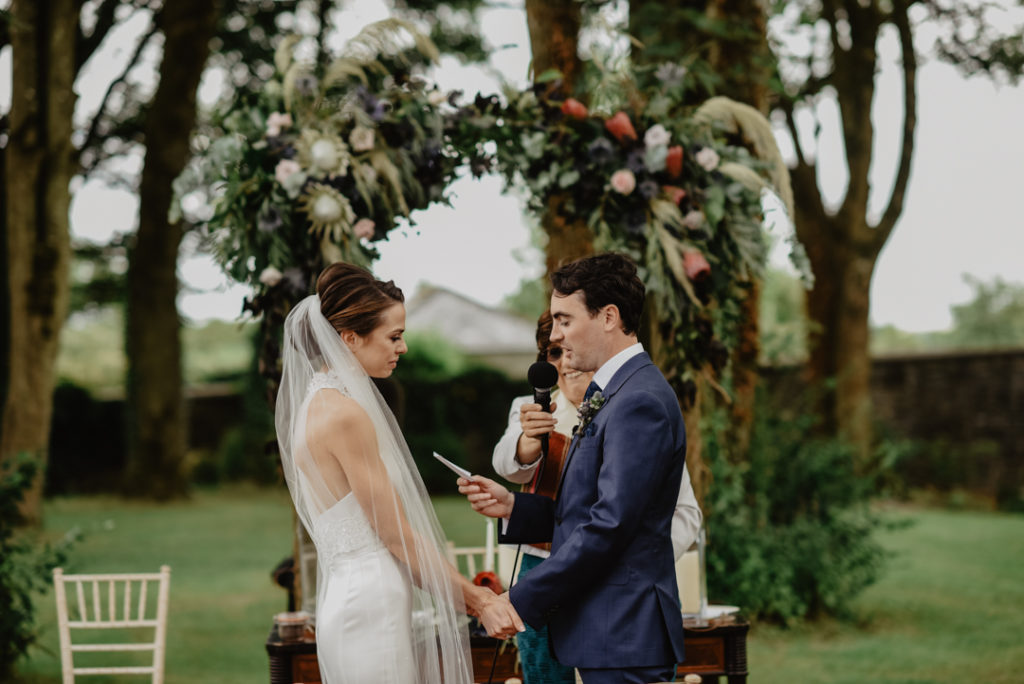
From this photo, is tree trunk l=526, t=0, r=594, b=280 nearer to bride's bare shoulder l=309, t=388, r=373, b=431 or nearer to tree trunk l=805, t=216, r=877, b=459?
Result: bride's bare shoulder l=309, t=388, r=373, b=431

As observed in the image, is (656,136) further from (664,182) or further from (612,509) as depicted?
(612,509)

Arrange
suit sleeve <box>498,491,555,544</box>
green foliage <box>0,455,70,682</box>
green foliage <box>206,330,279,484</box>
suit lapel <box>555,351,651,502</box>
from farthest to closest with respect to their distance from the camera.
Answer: green foliage <box>206,330,279,484</box> < green foliage <box>0,455,70,682</box> < suit sleeve <box>498,491,555,544</box> < suit lapel <box>555,351,651,502</box>

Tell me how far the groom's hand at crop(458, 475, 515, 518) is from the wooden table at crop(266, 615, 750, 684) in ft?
3.02

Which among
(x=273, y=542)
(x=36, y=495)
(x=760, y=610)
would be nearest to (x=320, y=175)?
(x=760, y=610)

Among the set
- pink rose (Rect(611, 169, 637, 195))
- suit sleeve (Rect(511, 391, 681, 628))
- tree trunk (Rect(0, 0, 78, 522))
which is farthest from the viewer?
tree trunk (Rect(0, 0, 78, 522))

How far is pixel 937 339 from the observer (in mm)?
43125

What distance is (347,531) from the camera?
9.84 ft

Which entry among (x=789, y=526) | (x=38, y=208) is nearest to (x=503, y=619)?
(x=789, y=526)

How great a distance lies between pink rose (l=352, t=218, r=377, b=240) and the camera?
4.69 metres

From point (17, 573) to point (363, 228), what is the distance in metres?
3.10

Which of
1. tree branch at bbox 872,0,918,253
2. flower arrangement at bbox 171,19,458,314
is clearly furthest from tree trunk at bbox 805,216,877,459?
flower arrangement at bbox 171,19,458,314

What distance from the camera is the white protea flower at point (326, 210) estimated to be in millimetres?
4559

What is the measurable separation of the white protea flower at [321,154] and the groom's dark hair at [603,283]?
6.69 ft

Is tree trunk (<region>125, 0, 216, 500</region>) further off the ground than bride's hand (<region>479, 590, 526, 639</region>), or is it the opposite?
tree trunk (<region>125, 0, 216, 500</region>)
